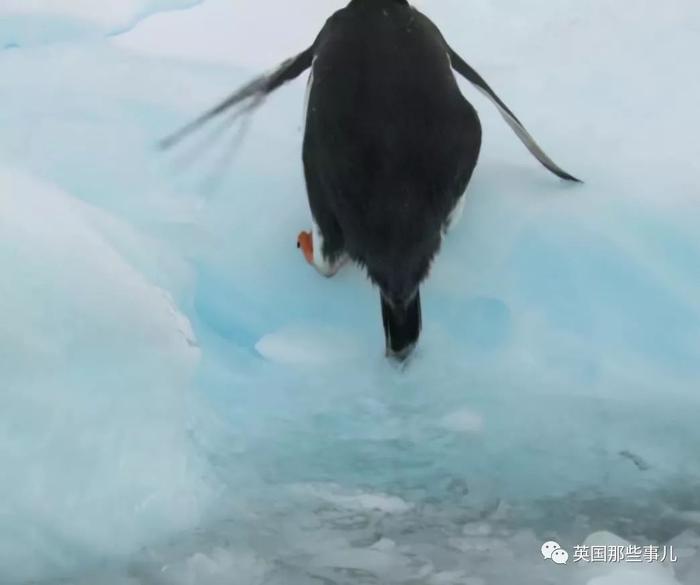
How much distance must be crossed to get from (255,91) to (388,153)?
12.4 inches

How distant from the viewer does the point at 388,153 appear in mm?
1013

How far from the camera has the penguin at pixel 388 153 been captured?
1018 millimetres

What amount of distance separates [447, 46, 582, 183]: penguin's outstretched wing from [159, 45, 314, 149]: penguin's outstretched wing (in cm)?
19

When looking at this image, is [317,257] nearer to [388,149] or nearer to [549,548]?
[388,149]

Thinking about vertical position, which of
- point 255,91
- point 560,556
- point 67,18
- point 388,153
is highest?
point 67,18

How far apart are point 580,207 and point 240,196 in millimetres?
425

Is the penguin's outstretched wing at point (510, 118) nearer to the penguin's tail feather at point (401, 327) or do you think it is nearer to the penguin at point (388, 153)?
the penguin at point (388, 153)

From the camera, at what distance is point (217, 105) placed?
1252mm

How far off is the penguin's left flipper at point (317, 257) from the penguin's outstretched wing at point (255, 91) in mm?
206

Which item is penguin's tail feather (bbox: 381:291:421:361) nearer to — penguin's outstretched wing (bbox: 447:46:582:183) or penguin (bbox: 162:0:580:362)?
penguin (bbox: 162:0:580:362)

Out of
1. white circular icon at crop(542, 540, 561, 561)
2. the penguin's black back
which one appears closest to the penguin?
the penguin's black back

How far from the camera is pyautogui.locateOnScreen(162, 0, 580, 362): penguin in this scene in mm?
1018

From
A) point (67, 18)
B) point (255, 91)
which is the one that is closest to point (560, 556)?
point (255, 91)

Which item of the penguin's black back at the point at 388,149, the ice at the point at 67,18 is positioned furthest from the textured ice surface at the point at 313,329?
the penguin's black back at the point at 388,149
